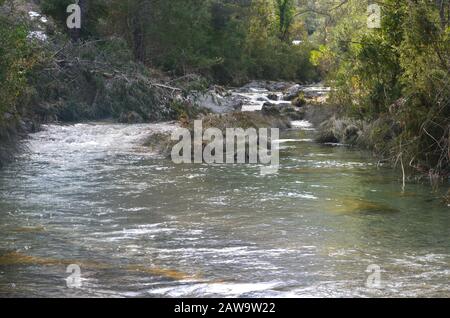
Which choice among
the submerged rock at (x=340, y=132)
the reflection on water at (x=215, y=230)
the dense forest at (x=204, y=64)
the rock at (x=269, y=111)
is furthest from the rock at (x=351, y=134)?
the rock at (x=269, y=111)

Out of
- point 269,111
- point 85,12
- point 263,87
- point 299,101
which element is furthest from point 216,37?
point 269,111

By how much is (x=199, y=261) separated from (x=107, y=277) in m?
1.23

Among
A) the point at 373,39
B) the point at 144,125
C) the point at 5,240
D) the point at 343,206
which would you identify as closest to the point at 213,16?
the point at 144,125

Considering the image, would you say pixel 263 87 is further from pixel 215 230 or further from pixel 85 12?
pixel 215 230

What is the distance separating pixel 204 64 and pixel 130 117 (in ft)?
43.6

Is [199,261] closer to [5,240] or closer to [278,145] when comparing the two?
[5,240]

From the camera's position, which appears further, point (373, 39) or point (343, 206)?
point (373, 39)

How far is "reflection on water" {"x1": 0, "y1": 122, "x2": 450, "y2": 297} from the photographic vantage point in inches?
289

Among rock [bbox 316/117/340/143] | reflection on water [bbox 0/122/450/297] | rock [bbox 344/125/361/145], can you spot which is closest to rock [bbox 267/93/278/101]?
rock [bbox 316/117/340/143]

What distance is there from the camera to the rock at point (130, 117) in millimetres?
23234

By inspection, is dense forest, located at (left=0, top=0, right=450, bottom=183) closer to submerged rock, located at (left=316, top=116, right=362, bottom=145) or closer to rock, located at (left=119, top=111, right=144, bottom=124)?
submerged rock, located at (left=316, top=116, right=362, bottom=145)

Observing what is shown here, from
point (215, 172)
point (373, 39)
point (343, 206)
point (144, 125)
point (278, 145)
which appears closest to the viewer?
point (343, 206)

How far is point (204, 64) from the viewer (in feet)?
118

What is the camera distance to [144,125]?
2253cm
